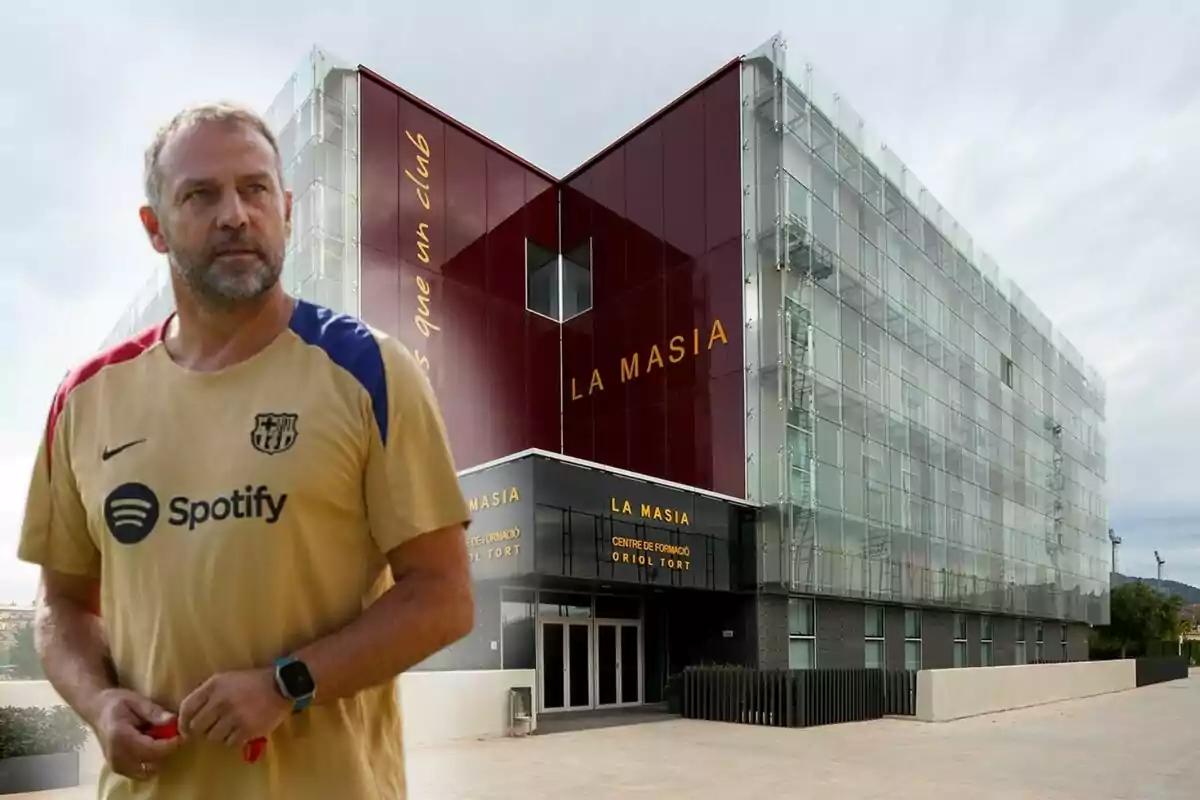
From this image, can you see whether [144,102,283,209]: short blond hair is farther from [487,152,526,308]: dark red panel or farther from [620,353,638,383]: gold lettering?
[620,353,638,383]: gold lettering

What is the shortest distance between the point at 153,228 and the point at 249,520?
42cm

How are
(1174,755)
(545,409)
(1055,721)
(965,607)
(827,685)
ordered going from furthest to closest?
1. (965,607)
2. (545,409)
3. (1055,721)
4. (827,685)
5. (1174,755)

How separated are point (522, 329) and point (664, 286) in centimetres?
314

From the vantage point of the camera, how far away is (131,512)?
1201mm

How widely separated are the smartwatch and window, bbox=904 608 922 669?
24788mm

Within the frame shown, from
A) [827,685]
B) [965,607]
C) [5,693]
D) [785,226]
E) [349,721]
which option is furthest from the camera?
[965,607]

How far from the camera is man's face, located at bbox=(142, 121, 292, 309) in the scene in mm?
1210

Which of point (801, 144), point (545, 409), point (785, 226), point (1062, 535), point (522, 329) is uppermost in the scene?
point (801, 144)

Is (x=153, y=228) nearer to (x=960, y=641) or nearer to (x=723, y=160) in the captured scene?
(x=723, y=160)

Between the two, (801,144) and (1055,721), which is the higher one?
(801,144)

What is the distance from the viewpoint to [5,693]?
5.55m

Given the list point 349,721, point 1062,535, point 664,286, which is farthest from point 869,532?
point 349,721

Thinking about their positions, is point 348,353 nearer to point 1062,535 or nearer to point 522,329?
point 522,329

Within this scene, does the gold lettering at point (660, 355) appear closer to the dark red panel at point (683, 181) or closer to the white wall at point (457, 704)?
the dark red panel at point (683, 181)
